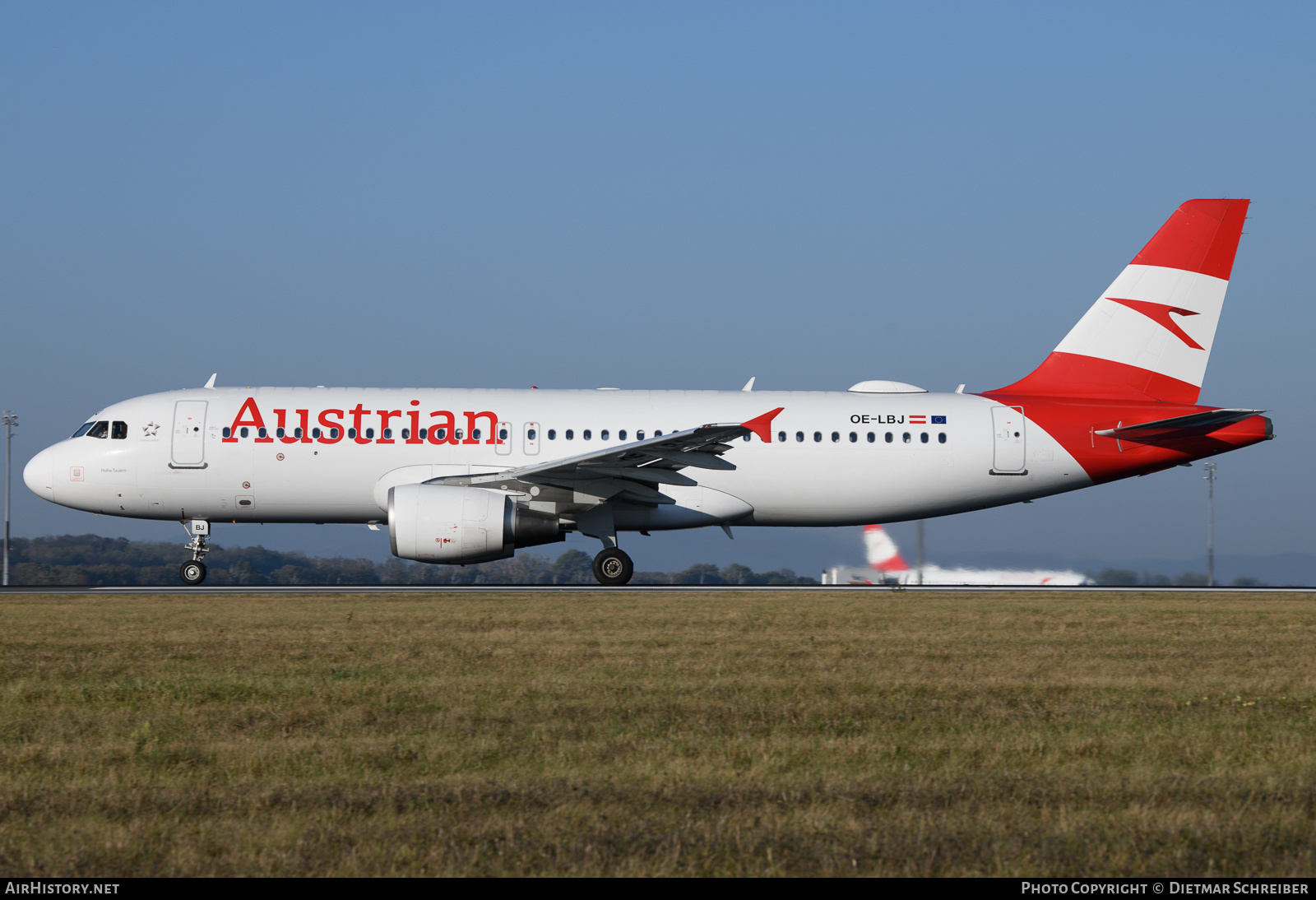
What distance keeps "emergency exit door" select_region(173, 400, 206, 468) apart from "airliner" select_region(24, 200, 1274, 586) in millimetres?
44

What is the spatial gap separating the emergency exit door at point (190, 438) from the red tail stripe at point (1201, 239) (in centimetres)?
1926

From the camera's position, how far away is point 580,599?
61.5 ft

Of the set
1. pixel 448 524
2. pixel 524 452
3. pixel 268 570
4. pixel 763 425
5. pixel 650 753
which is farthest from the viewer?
pixel 268 570

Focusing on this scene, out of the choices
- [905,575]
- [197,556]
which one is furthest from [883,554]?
[197,556]

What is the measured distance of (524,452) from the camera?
77.3 ft

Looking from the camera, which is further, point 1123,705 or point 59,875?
point 1123,705

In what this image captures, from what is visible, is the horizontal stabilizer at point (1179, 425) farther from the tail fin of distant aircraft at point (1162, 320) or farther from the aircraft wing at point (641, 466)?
the aircraft wing at point (641, 466)

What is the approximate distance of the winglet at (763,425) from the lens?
24.1m

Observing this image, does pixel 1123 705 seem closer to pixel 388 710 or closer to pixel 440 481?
pixel 388 710

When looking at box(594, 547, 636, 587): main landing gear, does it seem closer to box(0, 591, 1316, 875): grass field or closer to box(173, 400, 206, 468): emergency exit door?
box(173, 400, 206, 468): emergency exit door

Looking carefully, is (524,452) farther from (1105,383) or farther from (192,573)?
(1105,383)

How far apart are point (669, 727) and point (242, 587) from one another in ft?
54.5

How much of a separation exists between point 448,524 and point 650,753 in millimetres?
15021

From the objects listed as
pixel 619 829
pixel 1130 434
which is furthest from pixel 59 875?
pixel 1130 434
